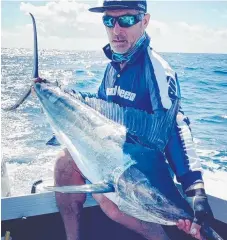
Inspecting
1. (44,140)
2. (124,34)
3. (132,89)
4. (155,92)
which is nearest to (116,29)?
(124,34)

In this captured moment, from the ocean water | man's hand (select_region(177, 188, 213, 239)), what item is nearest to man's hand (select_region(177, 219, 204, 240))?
man's hand (select_region(177, 188, 213, 239))

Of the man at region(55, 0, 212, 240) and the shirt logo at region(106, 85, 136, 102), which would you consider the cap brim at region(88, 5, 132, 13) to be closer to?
the man at region(55, 0, 212, 240)

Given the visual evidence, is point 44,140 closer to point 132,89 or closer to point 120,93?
point 120,93

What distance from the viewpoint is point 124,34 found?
2.32 m

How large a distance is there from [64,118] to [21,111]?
789cm

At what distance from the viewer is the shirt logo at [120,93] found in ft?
7.47

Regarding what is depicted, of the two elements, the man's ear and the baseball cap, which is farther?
the man's ear

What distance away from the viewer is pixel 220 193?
2.26m

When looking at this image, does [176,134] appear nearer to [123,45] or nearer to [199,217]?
[199,217]

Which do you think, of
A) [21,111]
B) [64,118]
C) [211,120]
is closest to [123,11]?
[64,118]

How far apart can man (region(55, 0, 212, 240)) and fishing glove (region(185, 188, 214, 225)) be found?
0.21 metres

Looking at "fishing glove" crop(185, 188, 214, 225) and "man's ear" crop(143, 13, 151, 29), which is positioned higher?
"man's ear" crop(143, 13, 151, 29)

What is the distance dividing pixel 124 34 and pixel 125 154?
99cm

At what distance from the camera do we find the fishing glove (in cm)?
146
